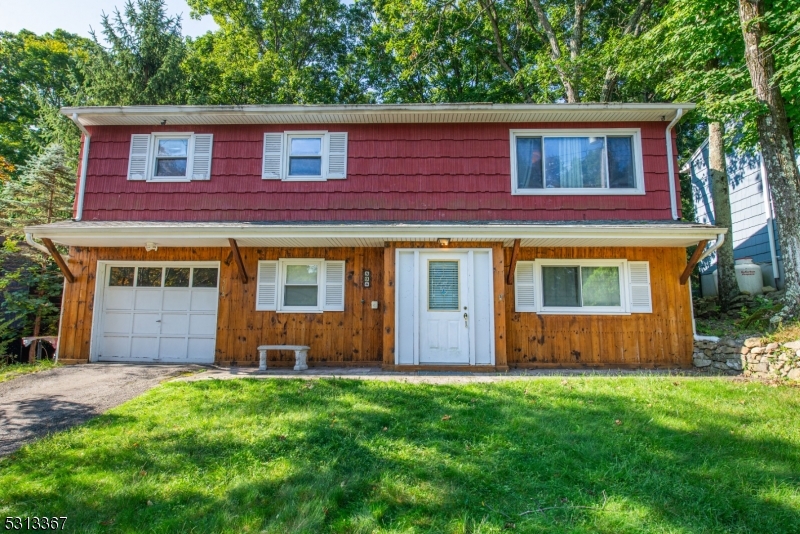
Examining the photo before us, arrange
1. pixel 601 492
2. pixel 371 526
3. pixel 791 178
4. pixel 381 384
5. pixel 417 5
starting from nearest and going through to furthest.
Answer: pixel 371 526
pixel 601 492
pixel 381 384
pixel 791 178
pixel 417 5

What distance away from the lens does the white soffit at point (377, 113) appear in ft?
26.8

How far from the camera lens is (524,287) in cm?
805

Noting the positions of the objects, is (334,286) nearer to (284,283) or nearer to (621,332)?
(284,283)

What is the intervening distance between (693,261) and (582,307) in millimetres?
2004

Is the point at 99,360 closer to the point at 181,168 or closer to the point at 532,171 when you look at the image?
the point at 181,168

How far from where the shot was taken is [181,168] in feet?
29.0

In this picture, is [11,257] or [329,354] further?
[11,257]

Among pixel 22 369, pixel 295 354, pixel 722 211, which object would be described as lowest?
pixel 22 369

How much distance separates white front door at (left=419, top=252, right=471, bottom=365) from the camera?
7383mm

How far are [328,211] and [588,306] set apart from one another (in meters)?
5.46

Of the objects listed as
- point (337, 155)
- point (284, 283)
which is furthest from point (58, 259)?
point (337, 155)

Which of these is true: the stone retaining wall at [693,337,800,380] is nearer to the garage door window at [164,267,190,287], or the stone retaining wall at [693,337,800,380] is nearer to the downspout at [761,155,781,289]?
the downspout at [761,155,781,289]

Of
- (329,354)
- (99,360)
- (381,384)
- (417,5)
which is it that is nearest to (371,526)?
(381,384)

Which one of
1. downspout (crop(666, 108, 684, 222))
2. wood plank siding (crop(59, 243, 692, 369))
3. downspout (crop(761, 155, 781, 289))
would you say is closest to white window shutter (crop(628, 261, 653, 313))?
wood plank siding (crop(59, 243, 692, 369))
